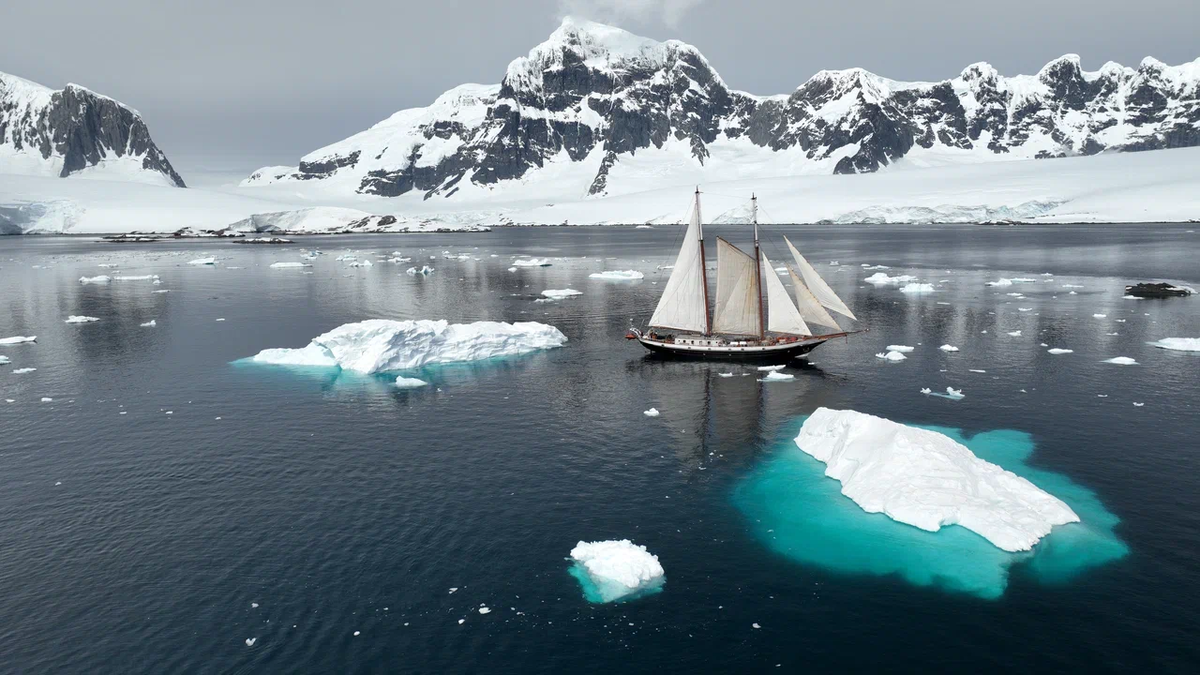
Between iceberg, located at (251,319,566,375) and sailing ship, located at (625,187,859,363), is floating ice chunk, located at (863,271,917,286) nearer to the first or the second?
sailing ship, located at (625,187,859,363)

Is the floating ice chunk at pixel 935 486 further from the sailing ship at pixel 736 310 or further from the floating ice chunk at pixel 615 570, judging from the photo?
the sailing ship at pixel 736 310

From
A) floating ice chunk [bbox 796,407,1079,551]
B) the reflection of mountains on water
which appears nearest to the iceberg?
the reflection of mountains on water

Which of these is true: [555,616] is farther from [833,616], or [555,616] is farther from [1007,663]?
[1007,663]

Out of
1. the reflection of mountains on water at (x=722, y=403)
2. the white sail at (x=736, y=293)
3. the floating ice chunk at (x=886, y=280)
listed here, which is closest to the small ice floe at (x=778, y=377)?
the reflection of mountains on water at (x=722, y=403)

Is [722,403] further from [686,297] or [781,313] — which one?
[686,297]

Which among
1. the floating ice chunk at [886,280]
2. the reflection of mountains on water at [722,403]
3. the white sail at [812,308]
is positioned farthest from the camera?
the floating ice chunk at [886,280]

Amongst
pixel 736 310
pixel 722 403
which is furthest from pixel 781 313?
pixel 722 403

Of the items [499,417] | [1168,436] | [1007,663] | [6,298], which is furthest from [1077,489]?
[6,298]
